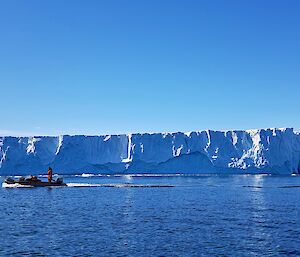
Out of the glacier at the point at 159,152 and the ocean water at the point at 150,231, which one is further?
the glacier at the point at 159,152

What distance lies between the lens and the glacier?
12781 cm

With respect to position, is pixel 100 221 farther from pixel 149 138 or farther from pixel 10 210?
pixel 149 138

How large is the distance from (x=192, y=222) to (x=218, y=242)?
7190mm

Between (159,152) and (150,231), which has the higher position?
(159,152)

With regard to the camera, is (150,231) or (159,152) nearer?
(150,231)

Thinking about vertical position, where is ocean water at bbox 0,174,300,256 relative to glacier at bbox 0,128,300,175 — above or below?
below

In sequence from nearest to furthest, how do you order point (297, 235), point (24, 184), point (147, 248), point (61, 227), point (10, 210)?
1. point (147, 248)
2. point (297, 235)
3. point (61, 227)
4. point (10, 210)
5. point (24, 184)

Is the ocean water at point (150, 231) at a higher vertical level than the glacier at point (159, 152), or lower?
lower

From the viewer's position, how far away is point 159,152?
426 feet

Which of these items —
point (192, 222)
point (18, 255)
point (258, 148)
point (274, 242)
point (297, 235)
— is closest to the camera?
point (18, 255)

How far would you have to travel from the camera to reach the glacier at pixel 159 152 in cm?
12781

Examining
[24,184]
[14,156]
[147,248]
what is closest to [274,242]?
[147,248]

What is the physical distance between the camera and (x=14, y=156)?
128 m

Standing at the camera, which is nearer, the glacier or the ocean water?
the ocean water
